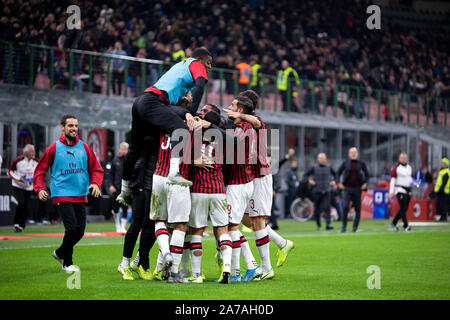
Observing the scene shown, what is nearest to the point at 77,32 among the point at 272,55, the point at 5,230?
the point at 5,230

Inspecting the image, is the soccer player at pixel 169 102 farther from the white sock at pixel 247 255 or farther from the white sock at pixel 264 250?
the white sock at pixel 264 250

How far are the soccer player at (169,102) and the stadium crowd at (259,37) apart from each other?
12.7 metres

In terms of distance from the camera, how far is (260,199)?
9.85 m

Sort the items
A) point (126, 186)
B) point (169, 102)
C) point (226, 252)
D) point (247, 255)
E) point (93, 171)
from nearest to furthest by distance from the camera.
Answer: point (226, 252), point (169, 102), point (247, 255), point (126, 186), point (93, 171)

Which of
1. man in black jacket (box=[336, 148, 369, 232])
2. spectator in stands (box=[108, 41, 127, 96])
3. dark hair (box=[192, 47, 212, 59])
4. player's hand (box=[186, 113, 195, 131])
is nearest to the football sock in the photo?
player's hand (box=[186, 113, 195, 131])

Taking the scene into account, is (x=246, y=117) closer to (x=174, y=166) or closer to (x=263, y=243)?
(x=174, y=166)

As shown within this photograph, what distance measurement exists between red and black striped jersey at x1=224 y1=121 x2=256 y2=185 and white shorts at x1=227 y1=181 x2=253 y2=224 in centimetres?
7

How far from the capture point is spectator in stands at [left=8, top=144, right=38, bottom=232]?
18688 millimetres

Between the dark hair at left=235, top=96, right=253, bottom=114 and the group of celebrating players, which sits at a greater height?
the dark hair at left=235, top=96, right=253, bottom=114

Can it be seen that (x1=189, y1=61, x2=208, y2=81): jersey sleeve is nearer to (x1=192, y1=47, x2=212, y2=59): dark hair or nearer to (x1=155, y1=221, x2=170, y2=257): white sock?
(x1=192, y1=47, x2=212, y2=59): dark hair

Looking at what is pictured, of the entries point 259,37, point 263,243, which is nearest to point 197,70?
point 263,243

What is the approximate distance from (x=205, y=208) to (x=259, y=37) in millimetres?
25693
